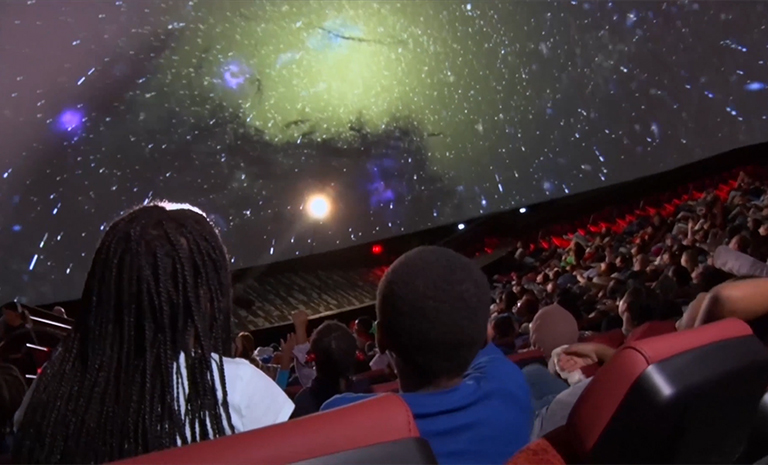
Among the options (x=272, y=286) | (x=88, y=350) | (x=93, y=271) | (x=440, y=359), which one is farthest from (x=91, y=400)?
(x=272, y=286)

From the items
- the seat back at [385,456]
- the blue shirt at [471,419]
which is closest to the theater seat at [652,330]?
the blue shirt at [471,419]

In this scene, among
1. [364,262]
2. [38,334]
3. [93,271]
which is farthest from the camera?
[364,262]

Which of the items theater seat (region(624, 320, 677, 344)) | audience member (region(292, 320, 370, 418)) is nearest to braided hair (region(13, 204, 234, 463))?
audience member (region(292, 320, 370, 418))

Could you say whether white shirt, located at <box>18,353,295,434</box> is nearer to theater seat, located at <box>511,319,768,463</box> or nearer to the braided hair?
the braided hair

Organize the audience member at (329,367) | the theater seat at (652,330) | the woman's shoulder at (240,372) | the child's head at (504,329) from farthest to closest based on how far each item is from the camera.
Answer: the child's head at (504,329), the audience member at (329,367), the theater seat at (652,330), the woman's shoulder at (240,372)

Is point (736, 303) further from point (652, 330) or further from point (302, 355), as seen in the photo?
point (302, 355)

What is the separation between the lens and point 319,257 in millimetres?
11766

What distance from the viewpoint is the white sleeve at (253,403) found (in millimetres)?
858

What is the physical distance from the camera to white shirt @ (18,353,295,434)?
2.81 feet

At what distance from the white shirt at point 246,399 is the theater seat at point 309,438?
347 mm

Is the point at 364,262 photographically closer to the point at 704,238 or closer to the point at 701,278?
the point at 704,238

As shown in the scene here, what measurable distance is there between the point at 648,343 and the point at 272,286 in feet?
34.6

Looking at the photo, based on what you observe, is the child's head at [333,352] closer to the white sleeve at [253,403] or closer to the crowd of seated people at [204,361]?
the crowd of seated people at [204,361]

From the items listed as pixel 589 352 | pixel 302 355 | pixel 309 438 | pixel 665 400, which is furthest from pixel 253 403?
pixel 302 355
